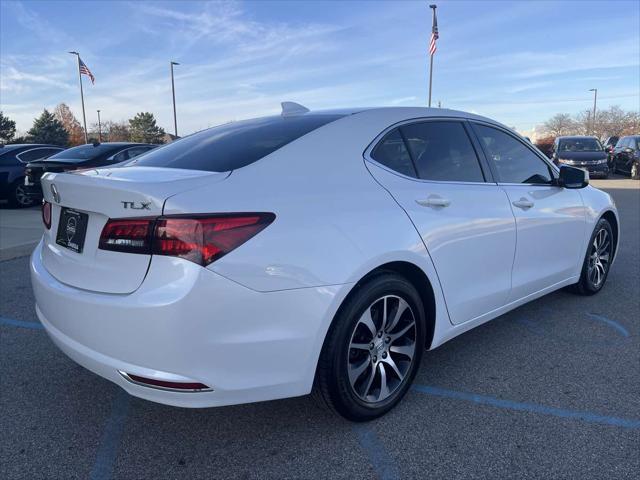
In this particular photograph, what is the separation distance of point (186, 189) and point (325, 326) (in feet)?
2.74

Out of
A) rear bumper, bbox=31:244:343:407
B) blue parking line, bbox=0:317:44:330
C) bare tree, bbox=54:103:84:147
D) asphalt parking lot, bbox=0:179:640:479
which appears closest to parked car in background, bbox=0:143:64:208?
blue parking line, bbox=0:317:44:330

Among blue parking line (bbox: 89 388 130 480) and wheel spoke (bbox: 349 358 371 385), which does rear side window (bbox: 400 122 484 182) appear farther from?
blue parking line (bbox: 89 388 130 480)

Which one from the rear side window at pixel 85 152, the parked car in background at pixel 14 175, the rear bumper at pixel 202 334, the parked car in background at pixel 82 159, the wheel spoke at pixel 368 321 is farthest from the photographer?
the parked car in background at pixel 14 175

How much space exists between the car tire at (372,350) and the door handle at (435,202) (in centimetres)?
42

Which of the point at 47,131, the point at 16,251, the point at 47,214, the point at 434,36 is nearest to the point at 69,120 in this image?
the point at 47,131

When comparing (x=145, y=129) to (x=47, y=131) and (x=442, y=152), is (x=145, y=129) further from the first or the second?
(x=442, y=152)

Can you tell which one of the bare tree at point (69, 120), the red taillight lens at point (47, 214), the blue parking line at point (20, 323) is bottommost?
the blue parking line at point (20, 323)

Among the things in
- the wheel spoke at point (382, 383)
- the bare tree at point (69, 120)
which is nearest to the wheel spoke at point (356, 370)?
the wheel spoke at point (382, 383)

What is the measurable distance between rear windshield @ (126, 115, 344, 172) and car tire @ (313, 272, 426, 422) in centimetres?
83

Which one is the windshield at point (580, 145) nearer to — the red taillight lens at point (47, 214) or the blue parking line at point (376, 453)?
the blue parking line at point (376, 453)

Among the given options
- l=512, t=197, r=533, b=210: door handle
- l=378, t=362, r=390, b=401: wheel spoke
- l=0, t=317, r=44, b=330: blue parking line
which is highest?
l=512, t=197, r=533, b=210: door handle

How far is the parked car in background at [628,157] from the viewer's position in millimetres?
19641

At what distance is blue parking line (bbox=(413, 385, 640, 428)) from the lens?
2598mm

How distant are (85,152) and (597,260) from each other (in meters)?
9.56
